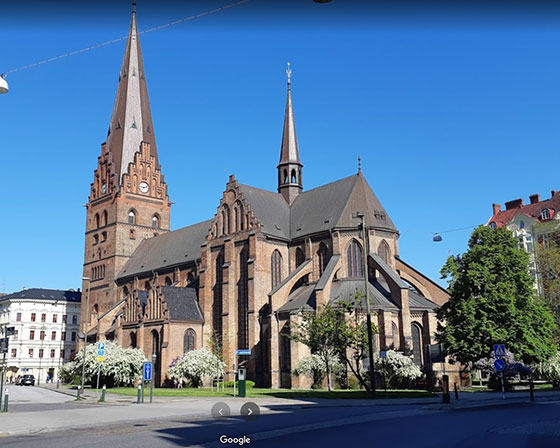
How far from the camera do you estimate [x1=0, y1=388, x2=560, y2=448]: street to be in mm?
13055

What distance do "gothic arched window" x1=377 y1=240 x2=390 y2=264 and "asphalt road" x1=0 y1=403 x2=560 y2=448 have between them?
3252 cm

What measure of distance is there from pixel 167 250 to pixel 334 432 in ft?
189

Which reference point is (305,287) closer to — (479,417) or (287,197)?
(287,197)

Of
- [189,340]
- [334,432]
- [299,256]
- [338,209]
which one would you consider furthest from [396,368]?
[334,432]

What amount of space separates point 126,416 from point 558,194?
226 feet

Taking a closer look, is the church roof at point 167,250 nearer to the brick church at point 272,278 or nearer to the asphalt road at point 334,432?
the brick church at point 272,278

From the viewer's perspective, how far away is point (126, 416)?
21.6 m

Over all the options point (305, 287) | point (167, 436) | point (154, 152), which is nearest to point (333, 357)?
point (305, 287)

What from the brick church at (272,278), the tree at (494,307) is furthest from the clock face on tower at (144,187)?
the tree at (494,307)

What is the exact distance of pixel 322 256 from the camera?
5319cm

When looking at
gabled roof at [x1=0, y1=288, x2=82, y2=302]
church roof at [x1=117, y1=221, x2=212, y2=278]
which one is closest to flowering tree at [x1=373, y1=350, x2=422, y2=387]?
church roof at [x1=117, y1=221, x2=212, y2=278]

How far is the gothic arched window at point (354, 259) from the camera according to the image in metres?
51.1

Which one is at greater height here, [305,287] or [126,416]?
[305,287]

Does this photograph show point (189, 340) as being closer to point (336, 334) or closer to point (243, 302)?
point (243, 302)
